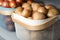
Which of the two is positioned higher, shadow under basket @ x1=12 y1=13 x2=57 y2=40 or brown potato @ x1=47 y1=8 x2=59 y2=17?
brown potato @ x1=47 y1=8 x2=59 y2=17

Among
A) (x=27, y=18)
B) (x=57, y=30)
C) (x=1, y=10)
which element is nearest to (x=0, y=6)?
(x=1, y=10)

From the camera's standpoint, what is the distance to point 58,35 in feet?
2.43

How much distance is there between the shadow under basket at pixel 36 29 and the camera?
25.7 inches

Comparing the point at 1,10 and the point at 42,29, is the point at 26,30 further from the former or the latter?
the point at 1,10

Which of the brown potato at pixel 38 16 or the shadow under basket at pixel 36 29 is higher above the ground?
the brown potato at pixel 38 16

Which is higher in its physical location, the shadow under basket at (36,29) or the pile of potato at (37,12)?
the pile of potato at (37,12)

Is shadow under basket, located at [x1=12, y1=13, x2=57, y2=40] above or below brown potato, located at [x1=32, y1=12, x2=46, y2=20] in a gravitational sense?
below

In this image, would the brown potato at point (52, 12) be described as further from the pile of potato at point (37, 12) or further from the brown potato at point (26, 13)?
the brown potato at point (26, 13)

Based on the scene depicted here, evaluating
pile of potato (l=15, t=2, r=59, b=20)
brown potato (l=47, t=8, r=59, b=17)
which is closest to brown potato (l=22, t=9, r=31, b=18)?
pile of potato (l=15, t=2, r=59, b=20)

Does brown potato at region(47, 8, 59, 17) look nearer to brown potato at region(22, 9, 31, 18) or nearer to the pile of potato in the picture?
the pile of potato

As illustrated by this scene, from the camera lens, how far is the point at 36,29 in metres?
0.66

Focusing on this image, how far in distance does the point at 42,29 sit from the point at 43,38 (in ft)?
0.19

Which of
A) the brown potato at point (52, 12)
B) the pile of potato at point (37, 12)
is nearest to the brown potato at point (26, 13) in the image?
the pile of potato at point (37, 12)

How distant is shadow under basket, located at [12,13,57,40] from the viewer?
2.14 ft
